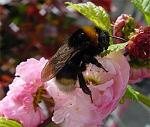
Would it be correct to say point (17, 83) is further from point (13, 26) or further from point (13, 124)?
point (13, 26)

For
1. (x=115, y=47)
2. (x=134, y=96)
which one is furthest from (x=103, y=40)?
(x=134, y=96)

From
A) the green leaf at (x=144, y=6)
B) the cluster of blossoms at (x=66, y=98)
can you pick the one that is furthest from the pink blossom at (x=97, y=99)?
the green leaf at (x=144, y=6)

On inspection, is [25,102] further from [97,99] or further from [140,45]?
[140,45]

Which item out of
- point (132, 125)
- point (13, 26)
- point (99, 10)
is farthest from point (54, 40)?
point (99, 10)

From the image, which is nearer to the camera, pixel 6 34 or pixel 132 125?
pixel 6 34

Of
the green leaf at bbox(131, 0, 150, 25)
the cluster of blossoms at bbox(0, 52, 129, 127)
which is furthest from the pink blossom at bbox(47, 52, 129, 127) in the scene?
the green leaf at bbox(131, 0, 150, 25)
